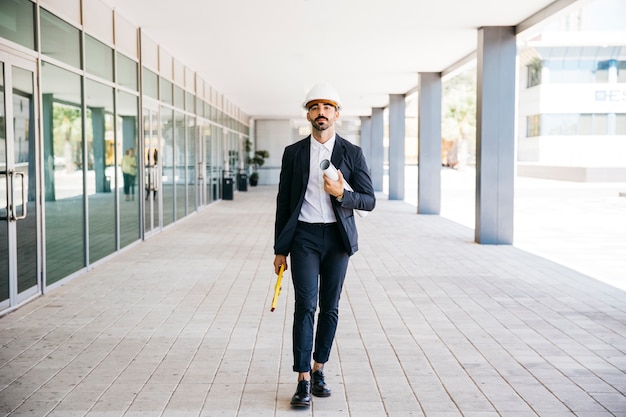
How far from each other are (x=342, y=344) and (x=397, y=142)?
56.3ft

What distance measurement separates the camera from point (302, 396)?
3.82 metres

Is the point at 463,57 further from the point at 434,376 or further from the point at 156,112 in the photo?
the point at 434,376

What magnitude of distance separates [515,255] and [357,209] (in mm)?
6497

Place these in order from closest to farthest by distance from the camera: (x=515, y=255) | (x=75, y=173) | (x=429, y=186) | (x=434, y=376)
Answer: (x=434, y=376) → (x=75, y=173) → (x=515, y=255) → (x=429, y=186)

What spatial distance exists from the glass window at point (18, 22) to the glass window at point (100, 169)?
1.74 metres

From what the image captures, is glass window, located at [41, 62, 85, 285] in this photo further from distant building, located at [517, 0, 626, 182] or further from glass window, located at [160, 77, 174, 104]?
distant building, located at [517, 0, 626, 182]

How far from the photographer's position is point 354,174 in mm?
4035

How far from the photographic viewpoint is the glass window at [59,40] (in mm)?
7098

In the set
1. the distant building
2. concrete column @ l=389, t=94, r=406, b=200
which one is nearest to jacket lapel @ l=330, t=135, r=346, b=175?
concrete column @ l=389, t=94, r=406, b=200

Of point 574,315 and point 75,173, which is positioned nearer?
point 574,315

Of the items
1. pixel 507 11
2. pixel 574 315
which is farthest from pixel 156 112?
pixel 574 315

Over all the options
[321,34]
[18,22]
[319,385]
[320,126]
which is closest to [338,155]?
[320,126]

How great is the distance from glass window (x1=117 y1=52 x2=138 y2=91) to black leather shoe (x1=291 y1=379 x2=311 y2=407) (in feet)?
23.2

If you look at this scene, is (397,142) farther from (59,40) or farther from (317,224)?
(317,224)
